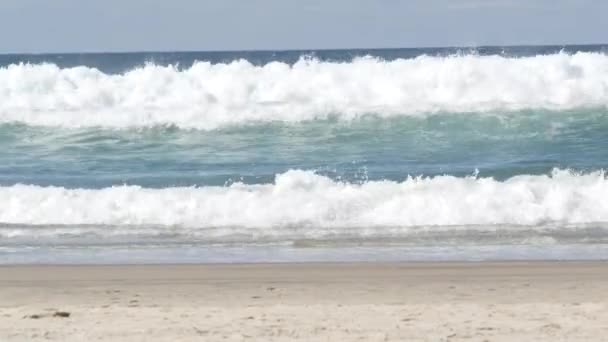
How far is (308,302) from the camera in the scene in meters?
7.54

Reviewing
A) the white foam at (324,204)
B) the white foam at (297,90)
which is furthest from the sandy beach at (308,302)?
the white foam at (297,90)

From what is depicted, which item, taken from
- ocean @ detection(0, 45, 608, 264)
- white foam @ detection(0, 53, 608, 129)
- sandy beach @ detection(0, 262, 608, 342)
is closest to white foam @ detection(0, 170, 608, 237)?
ocean @ detection(0, 45, 608, 264)

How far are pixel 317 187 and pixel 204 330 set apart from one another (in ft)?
22.9

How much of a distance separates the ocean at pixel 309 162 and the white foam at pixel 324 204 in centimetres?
3

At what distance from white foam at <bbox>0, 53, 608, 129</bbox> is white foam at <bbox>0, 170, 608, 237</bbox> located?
273 inches

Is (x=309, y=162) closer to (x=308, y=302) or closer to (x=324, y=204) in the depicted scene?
(x=324, y=204)

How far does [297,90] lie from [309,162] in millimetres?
6235

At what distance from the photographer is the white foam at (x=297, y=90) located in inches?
810

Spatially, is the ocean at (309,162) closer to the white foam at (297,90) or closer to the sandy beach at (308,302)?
the white foam at (297,90)

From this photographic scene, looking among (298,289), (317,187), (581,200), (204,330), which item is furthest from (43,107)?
(204,330)

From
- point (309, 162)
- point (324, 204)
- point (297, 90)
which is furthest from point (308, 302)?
point (297, 90)

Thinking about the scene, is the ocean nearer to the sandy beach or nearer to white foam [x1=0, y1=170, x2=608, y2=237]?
white foam [x1=0, y1=170, x2=608, y2=237]

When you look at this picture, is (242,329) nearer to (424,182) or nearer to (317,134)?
(424,182)

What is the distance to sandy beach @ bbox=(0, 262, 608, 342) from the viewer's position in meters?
6.20
